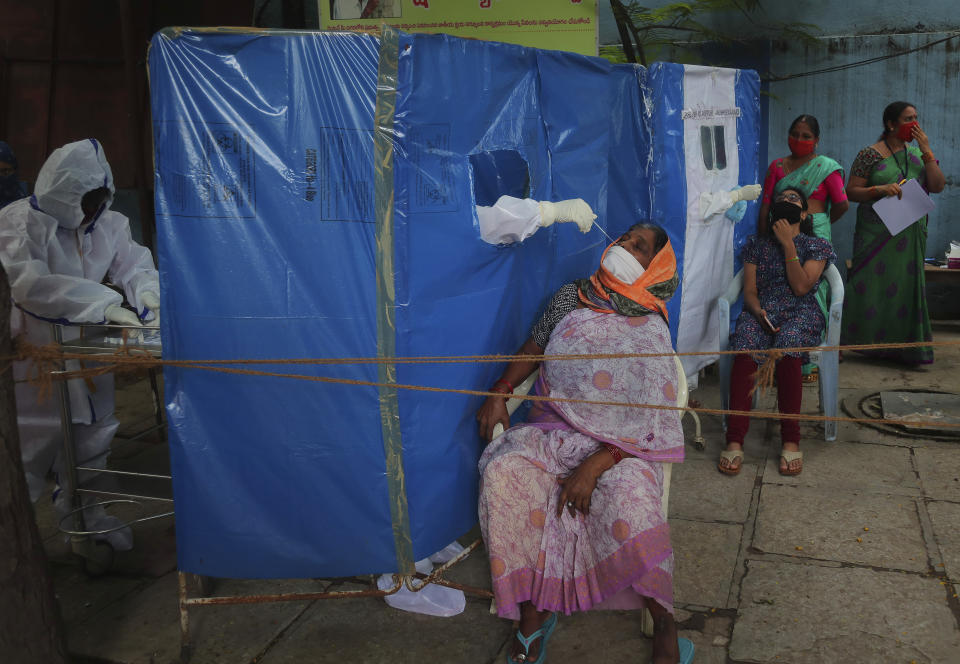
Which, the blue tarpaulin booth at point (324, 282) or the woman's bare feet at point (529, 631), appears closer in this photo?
the blue tarpaulin booth at point (324, 282)

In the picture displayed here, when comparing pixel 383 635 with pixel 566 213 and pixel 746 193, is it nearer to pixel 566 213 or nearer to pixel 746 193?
pixel 566 213

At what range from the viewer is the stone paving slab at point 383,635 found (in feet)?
8.66

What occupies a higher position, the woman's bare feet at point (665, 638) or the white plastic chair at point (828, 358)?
the white plastic chair at point (828, 358)

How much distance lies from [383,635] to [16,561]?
1.13 metres

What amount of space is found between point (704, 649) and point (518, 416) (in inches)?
40.8

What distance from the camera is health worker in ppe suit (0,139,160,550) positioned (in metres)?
2.89

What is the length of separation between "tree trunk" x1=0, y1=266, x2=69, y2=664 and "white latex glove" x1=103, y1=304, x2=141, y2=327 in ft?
1.95

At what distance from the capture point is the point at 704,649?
2598 mm

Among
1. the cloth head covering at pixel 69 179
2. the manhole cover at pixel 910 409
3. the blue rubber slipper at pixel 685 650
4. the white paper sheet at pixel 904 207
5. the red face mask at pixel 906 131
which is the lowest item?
the blue rubber slipper at pixel 685 650

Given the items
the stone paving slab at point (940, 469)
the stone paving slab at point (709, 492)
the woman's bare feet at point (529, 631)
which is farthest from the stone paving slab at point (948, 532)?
the woman's bare feet at point (529, 631)

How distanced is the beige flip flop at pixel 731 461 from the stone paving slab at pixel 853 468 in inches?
5.0

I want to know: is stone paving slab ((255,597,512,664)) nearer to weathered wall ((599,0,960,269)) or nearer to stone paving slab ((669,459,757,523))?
stone paving slab ((669,459,757,523))

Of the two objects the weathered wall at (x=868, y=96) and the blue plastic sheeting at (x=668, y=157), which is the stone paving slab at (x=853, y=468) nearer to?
the blue plastic sheeting at (x=668, y=157)

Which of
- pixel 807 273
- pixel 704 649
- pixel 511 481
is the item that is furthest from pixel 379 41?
pixel 807 273
